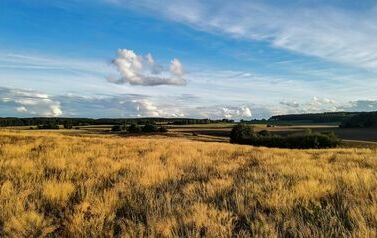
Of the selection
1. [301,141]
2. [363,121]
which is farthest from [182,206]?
[363,121]

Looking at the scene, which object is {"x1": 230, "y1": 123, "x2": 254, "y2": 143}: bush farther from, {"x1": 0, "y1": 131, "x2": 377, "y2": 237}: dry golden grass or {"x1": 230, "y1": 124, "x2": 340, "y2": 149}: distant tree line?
{"x1": 0, "y1": 131, "x2": 377, "y2": 237}: dry golden grass

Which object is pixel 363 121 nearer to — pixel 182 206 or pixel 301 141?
pixel 301 141

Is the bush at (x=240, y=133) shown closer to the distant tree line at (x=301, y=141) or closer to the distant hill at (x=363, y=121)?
the distant tree line at (x=301, y=141)

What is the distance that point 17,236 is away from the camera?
5.79 metres

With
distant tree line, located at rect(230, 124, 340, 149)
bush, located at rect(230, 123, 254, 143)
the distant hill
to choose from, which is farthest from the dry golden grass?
the distant hill

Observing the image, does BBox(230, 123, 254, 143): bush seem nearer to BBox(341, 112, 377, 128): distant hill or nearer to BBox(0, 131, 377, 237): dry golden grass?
BBox(341, 112, 377, 128): distant hill

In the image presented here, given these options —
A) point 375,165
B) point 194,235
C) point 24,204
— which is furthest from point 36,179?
point 375,165

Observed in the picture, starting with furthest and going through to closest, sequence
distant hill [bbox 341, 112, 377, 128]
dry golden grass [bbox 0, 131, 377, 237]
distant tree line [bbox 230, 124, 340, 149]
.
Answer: distant hill [bbox 341, 112, 377, 128] → distant tree line [bbox 230, 124, 340, 149] → dry golden grass [bbox 0, 131, 377, 237]

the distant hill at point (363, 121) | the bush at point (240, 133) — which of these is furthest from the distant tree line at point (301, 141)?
the distant hill at point (363, 121)

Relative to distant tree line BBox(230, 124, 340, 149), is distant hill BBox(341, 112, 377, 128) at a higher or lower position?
higher

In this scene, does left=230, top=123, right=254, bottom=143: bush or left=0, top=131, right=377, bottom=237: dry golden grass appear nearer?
left=0, top=131, right=377, bottom=237: dry golden grass

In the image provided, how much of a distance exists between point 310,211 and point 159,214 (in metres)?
2.43

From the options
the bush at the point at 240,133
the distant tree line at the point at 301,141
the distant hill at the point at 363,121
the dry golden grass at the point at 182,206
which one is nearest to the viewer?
the dry golden grass at the point at 182,206

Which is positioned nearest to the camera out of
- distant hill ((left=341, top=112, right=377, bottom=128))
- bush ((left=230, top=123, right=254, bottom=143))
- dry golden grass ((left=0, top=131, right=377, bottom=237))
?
dry golden grass ((left=0, top=131, right=377, bottom=237))
